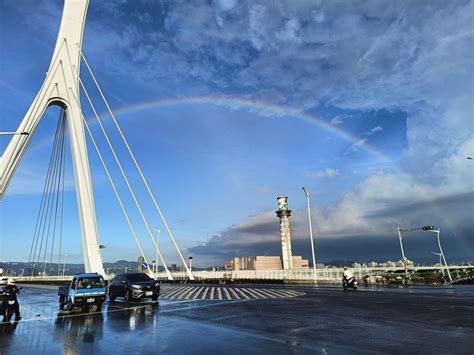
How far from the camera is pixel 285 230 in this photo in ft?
392

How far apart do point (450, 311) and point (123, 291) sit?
16.2 metres

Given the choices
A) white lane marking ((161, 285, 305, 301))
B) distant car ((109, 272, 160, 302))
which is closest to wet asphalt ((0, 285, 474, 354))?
distant car ((109, 272, 160, 302))

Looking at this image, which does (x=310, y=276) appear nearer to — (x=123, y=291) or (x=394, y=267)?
(x=394, y=267)

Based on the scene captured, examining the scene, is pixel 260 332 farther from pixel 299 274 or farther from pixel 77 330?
pixel 299 274

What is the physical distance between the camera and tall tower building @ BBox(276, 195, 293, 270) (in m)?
116

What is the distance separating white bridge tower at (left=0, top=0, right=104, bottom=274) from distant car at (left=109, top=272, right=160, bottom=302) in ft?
38.6

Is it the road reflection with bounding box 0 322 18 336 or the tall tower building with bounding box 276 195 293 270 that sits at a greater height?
the tall tower building with bounding box 276 195 293 270

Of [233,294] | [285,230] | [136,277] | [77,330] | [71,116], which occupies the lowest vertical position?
[77,330]

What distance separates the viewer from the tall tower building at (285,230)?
381 ft

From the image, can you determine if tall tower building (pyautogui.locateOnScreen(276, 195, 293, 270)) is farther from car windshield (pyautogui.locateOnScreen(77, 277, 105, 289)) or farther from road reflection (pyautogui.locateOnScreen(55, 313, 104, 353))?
road reflection (pyautogui.locateOnScreen(55, 313, 104, 353))

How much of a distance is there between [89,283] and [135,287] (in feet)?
10.5

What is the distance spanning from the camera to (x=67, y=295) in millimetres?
17562

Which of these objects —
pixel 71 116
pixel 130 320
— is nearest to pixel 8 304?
pixel 130 320

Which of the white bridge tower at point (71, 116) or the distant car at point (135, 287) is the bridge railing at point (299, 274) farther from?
the distant car at point (135, 287)
